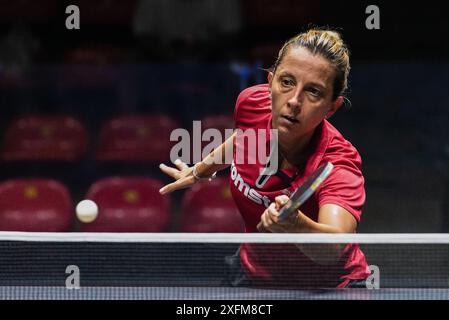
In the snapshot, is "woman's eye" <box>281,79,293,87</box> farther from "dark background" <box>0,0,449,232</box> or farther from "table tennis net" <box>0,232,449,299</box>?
"dark background" <box>0,0,449,232</box>

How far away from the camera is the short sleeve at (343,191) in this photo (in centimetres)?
218

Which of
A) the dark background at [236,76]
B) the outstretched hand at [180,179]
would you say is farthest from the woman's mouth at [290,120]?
the dark background at [236,76]

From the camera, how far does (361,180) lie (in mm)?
2312

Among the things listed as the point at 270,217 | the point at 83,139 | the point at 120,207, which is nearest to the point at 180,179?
the point at 270,217

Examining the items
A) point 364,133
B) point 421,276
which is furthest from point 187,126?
point 421,276

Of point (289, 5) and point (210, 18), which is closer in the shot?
point (210, 18)

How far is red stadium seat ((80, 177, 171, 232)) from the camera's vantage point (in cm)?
514

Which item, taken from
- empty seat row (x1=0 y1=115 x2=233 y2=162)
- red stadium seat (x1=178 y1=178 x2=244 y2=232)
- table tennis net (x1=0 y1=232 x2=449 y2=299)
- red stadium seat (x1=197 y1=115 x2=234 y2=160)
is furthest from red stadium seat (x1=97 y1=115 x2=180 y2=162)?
table tennis net (x1=0 y1=232 x2=449 y2=299)

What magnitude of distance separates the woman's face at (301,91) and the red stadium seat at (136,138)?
3.26m

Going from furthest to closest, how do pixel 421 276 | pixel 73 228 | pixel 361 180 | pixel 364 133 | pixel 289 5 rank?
pixel 289 5 → pixel 364 133 → pixel 73 228 → pixel 421 276 → pixel 361 180

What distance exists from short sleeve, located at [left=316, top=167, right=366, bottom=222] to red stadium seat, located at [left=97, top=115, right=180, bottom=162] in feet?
10.9

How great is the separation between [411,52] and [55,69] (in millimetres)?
2701

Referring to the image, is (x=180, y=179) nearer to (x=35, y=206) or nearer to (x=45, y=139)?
(x=35, y=206)
